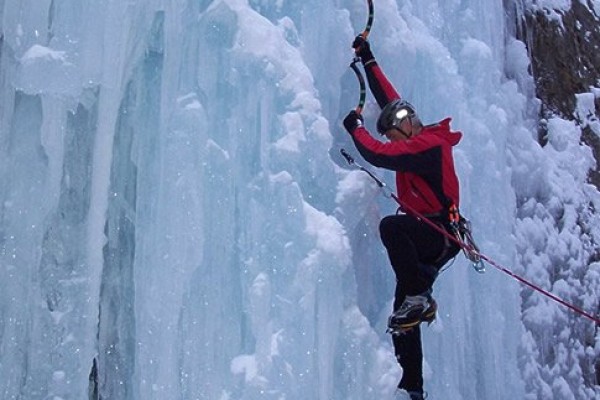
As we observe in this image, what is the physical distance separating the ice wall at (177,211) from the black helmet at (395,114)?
302 mm

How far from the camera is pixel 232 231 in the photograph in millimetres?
3668

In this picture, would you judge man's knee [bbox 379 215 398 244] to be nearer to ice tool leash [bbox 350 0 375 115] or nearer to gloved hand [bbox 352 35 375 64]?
ice tool leash [bbox 350 0 375 115]

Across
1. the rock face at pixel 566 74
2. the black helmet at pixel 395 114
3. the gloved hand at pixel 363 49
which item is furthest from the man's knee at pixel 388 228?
the rock face at pixel 566 74

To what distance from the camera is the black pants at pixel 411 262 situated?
12.8 ft

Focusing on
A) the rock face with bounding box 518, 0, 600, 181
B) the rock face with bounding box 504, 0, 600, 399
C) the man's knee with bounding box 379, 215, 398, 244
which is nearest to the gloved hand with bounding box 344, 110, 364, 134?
the man's knee with bounding box 379, 215, 398, 244

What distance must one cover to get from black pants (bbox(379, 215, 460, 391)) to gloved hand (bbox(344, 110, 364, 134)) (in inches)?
19.0

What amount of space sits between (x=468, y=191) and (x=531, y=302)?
1.83 metres

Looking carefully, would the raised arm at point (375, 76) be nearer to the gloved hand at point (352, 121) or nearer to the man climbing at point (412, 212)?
the man climbing at point (412, 212)

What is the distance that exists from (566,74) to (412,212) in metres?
4.40

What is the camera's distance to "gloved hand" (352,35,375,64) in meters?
4.16

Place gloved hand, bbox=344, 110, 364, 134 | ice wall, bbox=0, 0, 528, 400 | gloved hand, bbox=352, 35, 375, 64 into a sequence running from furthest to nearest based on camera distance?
gloved hand, bbox=352, 35, 375, 64 < gloved hand, bbox=344, 110, 364, 134 < ice wall, bbox=0, 0, 528, 400

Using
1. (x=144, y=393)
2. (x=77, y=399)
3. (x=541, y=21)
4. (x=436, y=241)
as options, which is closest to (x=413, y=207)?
(x=436, y=241)

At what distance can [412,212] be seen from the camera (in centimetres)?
396

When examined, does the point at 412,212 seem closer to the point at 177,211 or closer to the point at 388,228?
the point at 388,228
